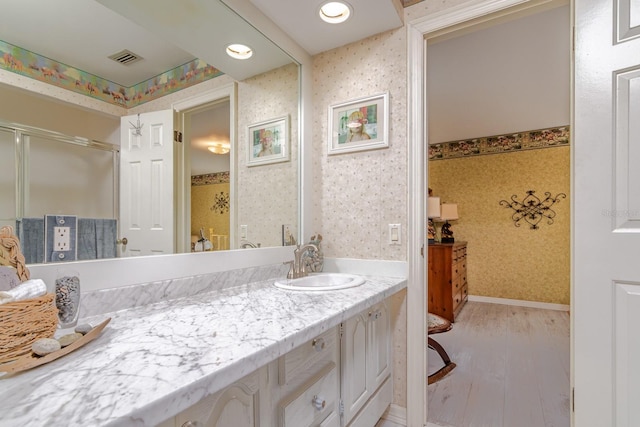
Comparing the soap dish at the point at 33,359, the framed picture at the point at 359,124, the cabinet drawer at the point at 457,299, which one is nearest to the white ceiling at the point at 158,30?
the framed picture at the point at 359,124

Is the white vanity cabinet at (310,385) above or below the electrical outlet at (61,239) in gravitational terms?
below

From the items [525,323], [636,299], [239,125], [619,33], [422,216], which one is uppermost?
[619,33]

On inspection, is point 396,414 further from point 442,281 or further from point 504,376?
point 442,281

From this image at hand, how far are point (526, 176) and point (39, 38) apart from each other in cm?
514

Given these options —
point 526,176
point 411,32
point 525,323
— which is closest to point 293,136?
A: point 411,32

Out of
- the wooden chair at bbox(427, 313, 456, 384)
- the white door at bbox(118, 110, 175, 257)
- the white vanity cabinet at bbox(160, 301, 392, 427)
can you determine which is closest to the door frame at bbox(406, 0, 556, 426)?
the white vanity cabinet at bbox(160, 301, 392, 427)

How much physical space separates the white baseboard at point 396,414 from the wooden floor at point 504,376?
8.3 inches

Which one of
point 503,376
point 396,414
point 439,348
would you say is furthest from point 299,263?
point 503,376

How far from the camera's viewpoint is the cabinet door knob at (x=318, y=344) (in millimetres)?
1005

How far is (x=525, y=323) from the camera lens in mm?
3551

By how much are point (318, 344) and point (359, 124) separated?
4.14 ft

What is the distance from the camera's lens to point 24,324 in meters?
0.62

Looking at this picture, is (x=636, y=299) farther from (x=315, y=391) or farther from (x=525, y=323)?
(x=525, y=323)

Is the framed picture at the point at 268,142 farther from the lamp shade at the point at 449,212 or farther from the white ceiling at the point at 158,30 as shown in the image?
the lamp shade at the point at 449,212
